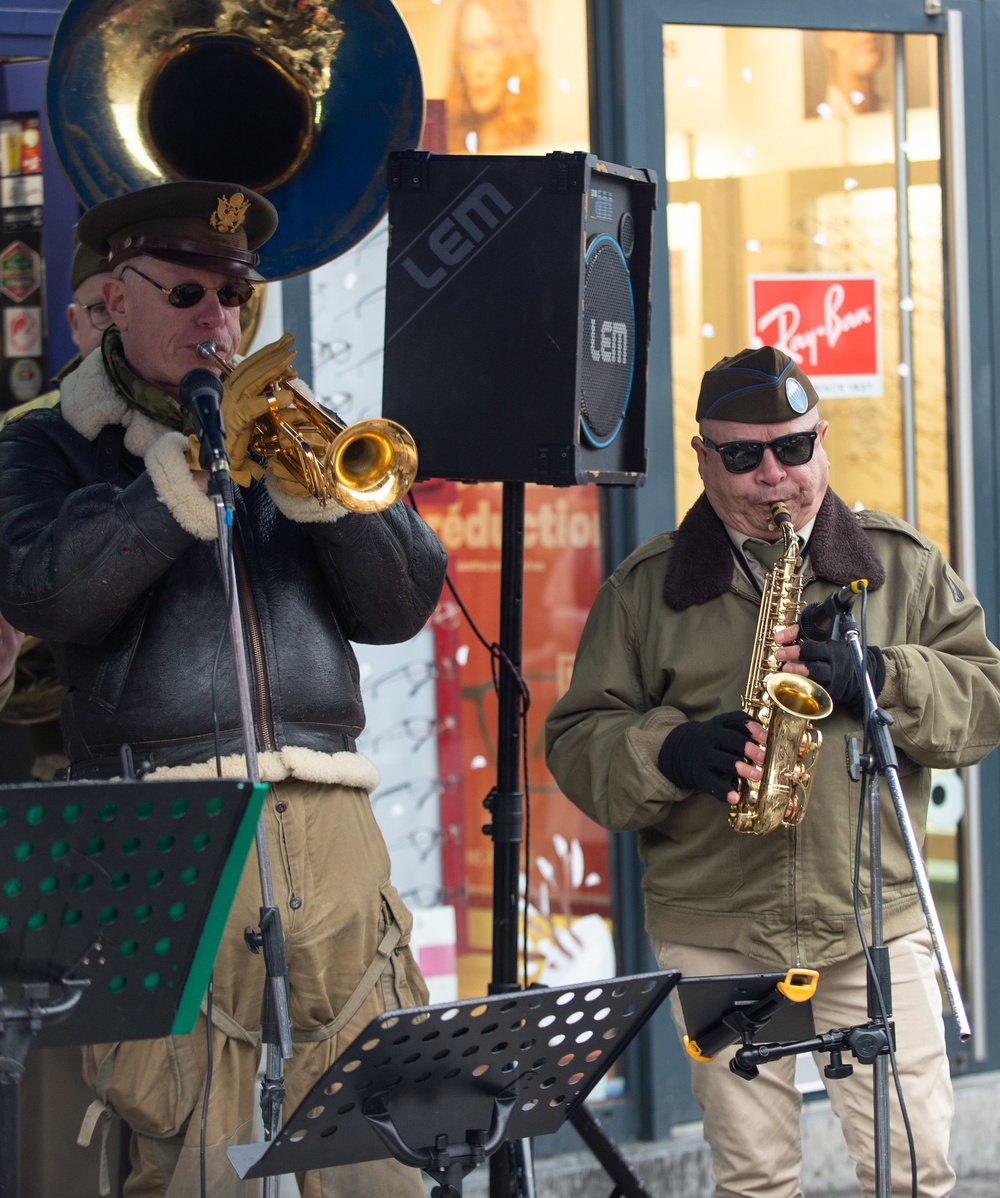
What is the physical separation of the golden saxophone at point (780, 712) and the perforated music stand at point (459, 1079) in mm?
698

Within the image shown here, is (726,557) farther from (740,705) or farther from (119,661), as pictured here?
(119,661)

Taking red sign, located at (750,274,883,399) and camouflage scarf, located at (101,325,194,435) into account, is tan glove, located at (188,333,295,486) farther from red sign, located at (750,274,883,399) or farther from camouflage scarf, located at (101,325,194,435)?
red sign, located at (750,274,883,399)

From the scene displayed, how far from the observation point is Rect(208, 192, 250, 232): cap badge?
9.48 ft

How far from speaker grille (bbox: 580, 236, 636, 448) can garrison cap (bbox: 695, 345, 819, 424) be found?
0.20 meters

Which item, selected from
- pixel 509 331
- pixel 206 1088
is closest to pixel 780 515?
pixel 509 331

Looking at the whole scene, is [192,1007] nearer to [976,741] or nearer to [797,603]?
[797,603]

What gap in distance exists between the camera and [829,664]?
286 centimetres

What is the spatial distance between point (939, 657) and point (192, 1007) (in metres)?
1.67

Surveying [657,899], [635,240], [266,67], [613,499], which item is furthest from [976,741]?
[266,67]

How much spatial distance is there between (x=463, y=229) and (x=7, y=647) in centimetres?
137

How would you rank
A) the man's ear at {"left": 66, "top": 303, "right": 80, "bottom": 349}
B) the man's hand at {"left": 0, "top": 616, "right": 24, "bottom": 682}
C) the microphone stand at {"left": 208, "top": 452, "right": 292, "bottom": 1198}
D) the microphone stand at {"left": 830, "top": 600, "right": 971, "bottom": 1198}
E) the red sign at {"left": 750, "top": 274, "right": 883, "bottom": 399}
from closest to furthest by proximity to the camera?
1. the microphone stand at {"left": 208, "top": 452, "right": 292, "bottom": 1198}
2. the microphone stand at {"left": 830, "top": 600, "right": 971, "bottom": 1198}
3. the man's hand at {"left": 0, "top": 616, "right": 24, "bottom": 682}
4. the man's ear at {"left": 66, "top": 303, "right": 80, "bottom": 349}
5. the red sign at {"left": 750, "top": 274, "right": 883, "bottom": 399}

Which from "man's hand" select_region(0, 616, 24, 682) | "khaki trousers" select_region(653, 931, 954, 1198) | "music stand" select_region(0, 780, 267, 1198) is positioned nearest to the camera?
"music stand" select_region(0, 780, 267, 1198)

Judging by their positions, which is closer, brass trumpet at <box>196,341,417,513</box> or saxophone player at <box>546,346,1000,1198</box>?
brass trumpet at <box>196,341,417,513</box>

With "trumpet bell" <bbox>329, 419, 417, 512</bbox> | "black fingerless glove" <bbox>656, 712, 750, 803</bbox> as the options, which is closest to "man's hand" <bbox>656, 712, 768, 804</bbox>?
"black fingerless glove" <bbox>656, 712, 750, 803</bbox>
